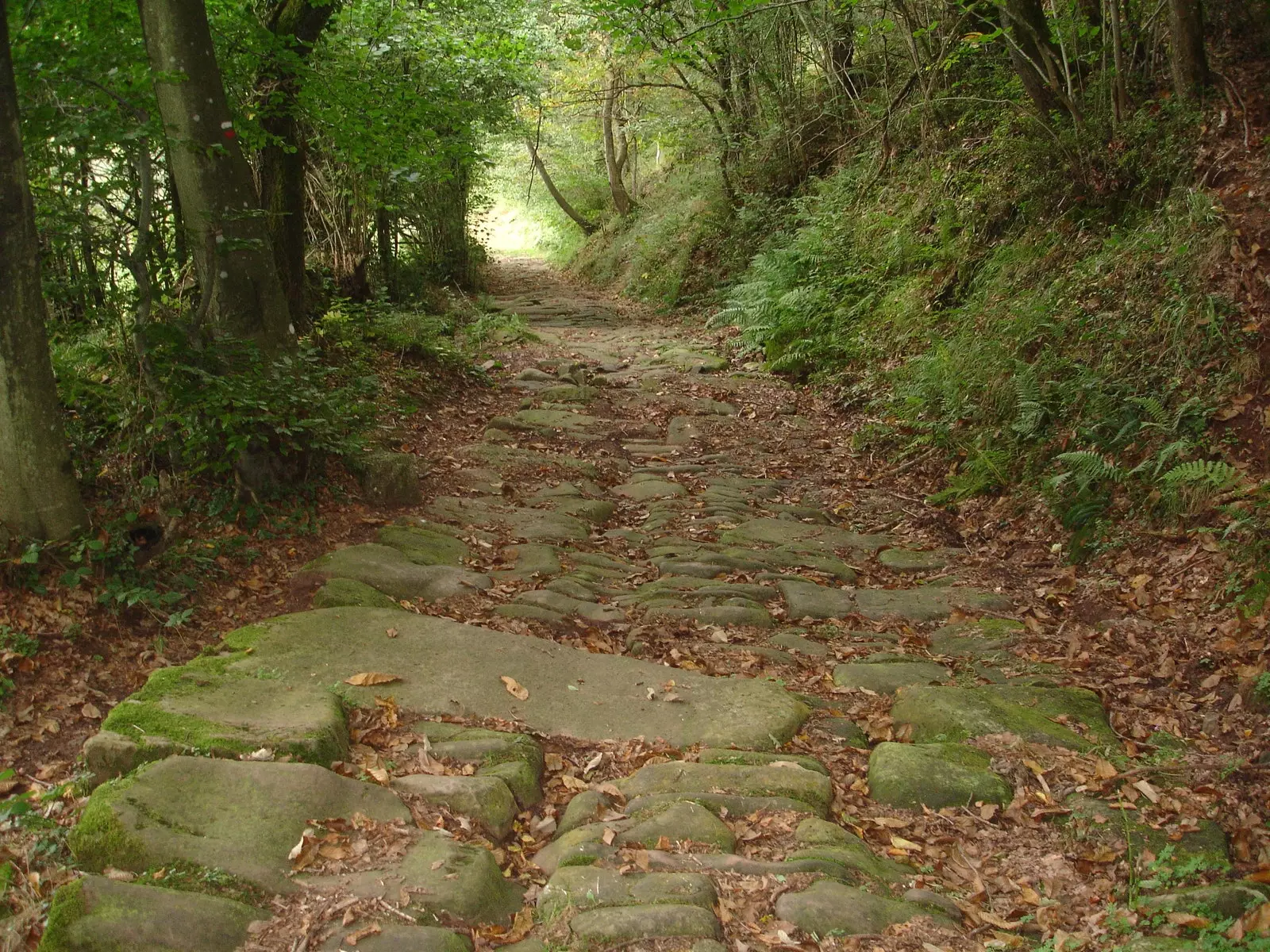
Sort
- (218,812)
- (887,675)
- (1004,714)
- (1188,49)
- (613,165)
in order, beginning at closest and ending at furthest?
(218,812)
(1004,714)
(887,675)
(1188,49)
(613,165)

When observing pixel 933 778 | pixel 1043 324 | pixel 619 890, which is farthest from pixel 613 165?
pixel 619 890

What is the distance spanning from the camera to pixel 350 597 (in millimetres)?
5590

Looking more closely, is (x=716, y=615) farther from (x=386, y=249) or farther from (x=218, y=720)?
(x=386, y=249)

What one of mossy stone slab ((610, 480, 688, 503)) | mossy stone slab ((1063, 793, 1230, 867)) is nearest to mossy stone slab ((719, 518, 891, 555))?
mossy stone slab ((610, 480, 688, 503))

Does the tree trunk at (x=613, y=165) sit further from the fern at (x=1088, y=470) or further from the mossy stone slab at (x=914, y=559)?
the fern at (x=1088, y=470)

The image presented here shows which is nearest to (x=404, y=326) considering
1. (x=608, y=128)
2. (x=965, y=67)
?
(x=965, y=67)

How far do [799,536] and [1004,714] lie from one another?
10.3 ft

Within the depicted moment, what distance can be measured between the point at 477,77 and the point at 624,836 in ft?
46.8

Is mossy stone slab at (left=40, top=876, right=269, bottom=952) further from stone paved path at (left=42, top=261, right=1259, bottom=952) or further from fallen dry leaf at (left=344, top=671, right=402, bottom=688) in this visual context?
fallen dry leaf at (left=344, top=671, right=402, bottom=688)

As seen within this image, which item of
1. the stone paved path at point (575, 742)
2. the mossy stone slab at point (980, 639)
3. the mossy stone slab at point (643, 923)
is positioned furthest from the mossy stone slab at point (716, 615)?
the mossy stone slab at point (643, 923)

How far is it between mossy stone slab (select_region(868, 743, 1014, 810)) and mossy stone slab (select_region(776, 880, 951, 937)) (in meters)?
0.84

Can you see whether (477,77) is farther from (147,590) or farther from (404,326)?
(147,590)

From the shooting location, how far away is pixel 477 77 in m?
15.3

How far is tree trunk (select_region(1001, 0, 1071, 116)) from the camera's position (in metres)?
8.98
